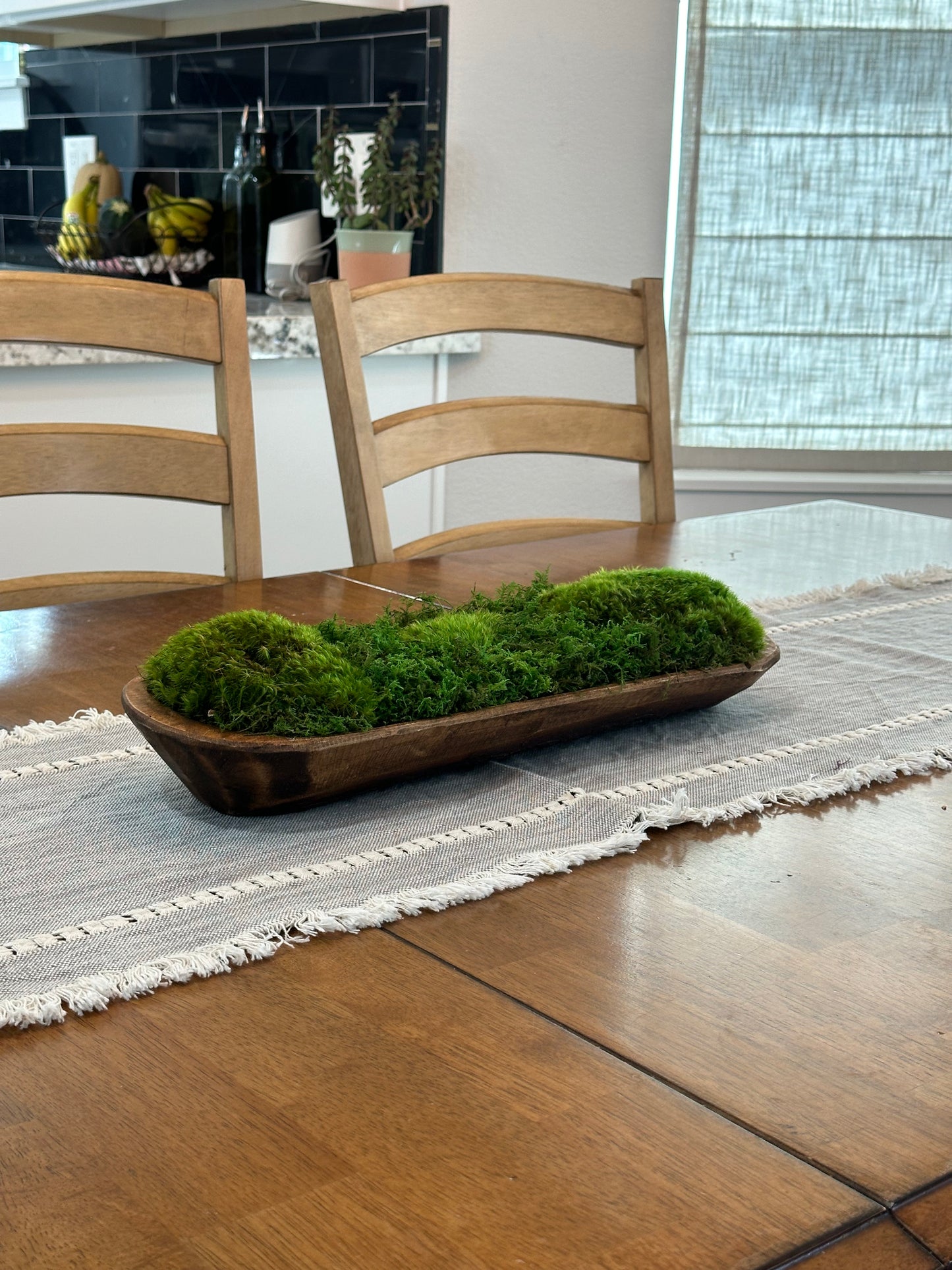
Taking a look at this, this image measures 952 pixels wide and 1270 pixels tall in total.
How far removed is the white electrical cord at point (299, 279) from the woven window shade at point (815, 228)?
719mm

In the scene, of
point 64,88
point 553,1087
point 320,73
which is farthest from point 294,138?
point 553,1087

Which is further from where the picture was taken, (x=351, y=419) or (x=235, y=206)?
(x=235, y=206)

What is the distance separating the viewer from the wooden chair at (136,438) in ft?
4.09

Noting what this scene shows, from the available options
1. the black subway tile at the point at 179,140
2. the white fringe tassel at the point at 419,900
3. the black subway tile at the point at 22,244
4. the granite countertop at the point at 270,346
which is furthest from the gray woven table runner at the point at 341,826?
the black subway tile at the point at 22,244

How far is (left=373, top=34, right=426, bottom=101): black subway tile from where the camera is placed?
2551 millimetres

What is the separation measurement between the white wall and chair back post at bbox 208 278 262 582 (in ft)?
4.29

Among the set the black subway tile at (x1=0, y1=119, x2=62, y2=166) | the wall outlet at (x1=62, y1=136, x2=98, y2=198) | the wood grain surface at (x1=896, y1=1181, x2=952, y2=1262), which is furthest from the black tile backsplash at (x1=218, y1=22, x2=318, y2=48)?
the wood grain surface at (x1=896, y1=1181, x2=952, y2=1262)

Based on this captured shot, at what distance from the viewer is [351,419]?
4.64 feet

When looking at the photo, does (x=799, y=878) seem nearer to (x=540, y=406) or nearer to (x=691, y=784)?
(x=691, y=784)

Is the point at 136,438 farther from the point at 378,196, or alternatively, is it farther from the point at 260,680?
the point at 378,196

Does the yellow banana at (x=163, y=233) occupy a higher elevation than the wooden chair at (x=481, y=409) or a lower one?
higher

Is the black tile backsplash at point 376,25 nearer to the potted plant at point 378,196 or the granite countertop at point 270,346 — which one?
the potted plant at point 378,196

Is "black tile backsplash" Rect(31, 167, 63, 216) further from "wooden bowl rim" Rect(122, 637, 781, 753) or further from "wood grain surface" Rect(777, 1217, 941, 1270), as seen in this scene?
"wood grain surface" Rect(777, 1217, 941, 1270)

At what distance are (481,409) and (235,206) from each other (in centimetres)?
146
